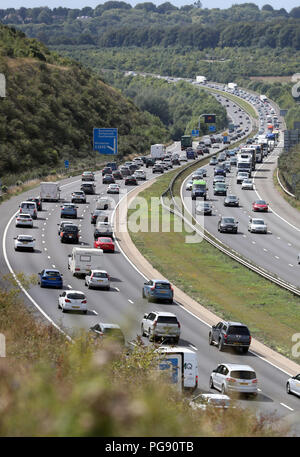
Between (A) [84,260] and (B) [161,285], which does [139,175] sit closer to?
(A) [84,260]

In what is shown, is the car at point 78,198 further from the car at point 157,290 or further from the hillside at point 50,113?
the car at point 157,290

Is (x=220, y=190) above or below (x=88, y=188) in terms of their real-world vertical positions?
below

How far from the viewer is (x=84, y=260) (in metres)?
56.6

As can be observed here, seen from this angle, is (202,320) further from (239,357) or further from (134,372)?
(134,372)

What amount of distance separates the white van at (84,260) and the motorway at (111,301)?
2.33ft

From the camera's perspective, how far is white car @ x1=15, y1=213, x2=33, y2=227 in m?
76.7

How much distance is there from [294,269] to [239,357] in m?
27.8

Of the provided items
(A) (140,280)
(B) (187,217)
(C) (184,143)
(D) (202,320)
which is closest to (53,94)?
(C) (184,143)

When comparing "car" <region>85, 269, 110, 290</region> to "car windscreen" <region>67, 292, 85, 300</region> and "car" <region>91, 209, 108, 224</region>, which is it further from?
"car" <region>91, 209, 108, 224</region>

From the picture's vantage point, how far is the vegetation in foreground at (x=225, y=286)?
163ft

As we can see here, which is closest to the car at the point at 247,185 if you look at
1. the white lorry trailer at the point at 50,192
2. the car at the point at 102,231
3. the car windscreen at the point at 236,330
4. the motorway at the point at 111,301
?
the motorway at the point at 111,301

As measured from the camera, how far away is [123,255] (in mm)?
67812

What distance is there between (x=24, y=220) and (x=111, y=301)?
2838 cm

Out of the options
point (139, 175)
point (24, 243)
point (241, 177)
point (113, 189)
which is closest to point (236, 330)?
point (24, 243)
